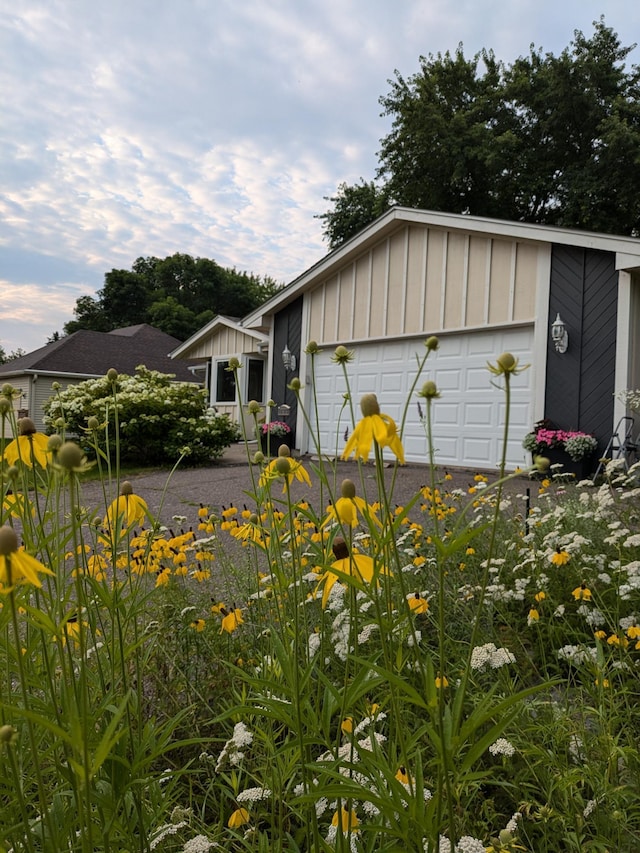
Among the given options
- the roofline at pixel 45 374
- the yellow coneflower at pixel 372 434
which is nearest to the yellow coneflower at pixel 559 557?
the yellow coneflower at pixel 372 434

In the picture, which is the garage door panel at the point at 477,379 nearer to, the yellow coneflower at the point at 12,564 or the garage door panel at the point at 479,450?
the garage door panel at the point at 479,450

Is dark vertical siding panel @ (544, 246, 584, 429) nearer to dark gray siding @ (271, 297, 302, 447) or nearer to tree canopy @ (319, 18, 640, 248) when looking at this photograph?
dark gray siding @ (271, 297, 302, 447)

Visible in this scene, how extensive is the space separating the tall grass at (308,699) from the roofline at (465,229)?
5.43 m

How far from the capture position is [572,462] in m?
7.12

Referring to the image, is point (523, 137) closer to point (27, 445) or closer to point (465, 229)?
point (465, 229)

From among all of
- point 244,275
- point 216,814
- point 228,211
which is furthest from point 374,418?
point 244,275

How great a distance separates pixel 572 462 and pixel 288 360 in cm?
577

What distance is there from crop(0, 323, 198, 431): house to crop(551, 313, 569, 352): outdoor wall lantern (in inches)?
551

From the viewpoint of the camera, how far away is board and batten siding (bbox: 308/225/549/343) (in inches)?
316

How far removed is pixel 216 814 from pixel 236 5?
862cm

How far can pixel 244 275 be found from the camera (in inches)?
1614

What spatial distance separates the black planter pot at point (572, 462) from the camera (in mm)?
7102

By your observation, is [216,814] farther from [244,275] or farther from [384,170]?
[244,275]

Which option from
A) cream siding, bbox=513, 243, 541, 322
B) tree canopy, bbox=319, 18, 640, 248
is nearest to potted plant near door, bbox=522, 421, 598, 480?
cream siding, bbox=513, 243, 541, 322
